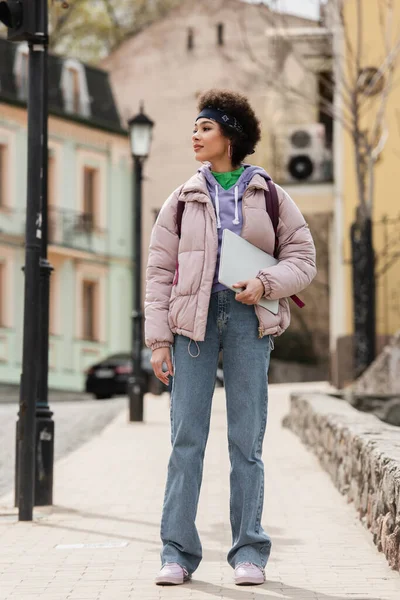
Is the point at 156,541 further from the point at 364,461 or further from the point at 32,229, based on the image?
the point at 32,229

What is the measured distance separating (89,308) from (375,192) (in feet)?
48.4

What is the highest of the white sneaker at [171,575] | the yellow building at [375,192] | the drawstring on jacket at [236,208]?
the yellow building at [375,192]

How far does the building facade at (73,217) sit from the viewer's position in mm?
34594

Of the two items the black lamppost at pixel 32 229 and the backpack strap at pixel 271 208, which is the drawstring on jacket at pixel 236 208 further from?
the black lamppost at pixel 32 229

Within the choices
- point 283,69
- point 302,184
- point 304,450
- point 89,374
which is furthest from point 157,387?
point 304,450

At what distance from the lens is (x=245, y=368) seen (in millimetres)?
5117

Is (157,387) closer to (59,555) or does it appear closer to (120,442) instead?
(120,442)

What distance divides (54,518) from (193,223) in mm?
2887

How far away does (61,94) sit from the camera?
3719cm

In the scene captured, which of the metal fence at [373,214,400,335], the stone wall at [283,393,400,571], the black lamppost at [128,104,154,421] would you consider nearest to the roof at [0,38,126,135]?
the metal fence at [373,214,400,335]

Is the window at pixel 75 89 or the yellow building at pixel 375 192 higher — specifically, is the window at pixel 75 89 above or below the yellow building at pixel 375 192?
above

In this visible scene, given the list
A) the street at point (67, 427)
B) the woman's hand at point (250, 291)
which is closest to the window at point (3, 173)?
the street at point (67, 427)

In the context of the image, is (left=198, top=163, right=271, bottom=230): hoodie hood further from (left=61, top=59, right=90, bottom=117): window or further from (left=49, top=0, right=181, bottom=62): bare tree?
(left=49, top=0, right=181, bottom=62): bare tree

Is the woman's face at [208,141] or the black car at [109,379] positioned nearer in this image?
the woman's face at [208,141]
